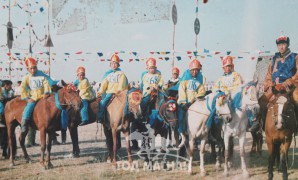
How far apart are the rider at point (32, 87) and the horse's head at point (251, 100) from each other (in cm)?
527

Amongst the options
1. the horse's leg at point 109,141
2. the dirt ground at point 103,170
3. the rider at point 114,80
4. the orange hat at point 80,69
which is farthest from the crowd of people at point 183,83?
the orange hat at point 80,69

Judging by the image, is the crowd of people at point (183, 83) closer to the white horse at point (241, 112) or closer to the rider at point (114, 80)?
the rider at point (114, 80)

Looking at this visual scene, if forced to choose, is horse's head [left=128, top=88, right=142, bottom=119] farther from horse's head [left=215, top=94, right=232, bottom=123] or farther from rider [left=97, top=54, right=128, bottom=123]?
horse's head [left=215, top=94, right=232, bottom=123]

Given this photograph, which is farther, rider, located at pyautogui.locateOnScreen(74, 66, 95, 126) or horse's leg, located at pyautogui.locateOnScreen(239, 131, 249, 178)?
rider, located at pyautogui.locateOnScreen(74, 66, 95, 126)

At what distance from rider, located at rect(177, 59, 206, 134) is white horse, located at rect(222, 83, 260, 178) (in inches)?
39.5

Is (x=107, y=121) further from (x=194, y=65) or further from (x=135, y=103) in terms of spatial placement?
(x=194, y=65)

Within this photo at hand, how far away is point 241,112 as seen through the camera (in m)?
7.30

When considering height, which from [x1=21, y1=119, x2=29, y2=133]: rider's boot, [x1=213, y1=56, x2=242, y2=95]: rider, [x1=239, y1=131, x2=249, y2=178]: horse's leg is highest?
[x1=213, y1=56, x2=242, y2=95]: rider

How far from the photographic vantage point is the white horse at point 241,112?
→ 7.00 meters

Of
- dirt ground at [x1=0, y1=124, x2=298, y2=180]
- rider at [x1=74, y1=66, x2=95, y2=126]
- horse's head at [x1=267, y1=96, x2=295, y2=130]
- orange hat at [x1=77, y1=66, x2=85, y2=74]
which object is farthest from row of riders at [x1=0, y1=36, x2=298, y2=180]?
orange hat at [x1=77, y1=66, x2=85, y2=74]

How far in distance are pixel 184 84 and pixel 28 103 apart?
4.40 meters

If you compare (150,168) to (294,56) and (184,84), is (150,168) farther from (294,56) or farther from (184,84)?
(294,56)

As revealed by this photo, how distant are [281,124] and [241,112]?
1212 millimetres

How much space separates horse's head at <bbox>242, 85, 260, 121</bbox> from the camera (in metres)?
6.90
